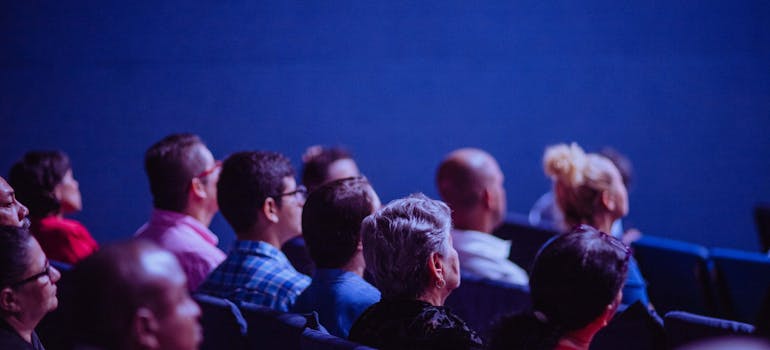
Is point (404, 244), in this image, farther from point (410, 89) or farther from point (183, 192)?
point (410, 89)

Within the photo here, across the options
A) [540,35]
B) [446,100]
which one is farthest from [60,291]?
[540,35]

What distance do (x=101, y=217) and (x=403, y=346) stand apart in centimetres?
414

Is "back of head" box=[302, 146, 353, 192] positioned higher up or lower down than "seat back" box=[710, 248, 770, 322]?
higher up

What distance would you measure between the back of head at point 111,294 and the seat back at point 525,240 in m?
3.42

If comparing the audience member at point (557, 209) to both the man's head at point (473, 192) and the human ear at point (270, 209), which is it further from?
the human ear at point (270, 209)

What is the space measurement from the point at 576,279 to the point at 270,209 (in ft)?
4.58

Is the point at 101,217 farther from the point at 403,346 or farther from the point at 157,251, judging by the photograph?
the point at 157,251

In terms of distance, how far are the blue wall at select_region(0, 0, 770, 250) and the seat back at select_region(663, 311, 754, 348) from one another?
13.9 ft

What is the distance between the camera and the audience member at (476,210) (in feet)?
12.2

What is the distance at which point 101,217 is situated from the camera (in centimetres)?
588

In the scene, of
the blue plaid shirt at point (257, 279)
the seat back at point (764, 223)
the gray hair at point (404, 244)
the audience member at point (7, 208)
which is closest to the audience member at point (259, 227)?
the blue plaid shirt at point (257, 279)

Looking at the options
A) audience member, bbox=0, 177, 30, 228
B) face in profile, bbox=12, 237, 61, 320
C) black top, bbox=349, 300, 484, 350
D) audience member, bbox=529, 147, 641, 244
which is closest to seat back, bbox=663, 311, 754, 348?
black top, bbox=349, 300, 484, 350

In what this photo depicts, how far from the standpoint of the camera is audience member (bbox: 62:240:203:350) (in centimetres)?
145

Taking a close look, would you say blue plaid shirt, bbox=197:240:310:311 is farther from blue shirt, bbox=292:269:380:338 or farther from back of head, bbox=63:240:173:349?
back of head, bbox=63:240:173:349
